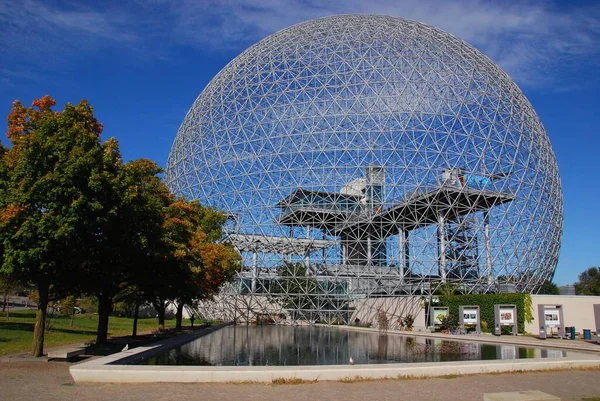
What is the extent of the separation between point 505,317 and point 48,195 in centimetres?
2357

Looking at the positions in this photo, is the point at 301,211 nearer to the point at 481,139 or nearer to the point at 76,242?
the point at 481,139

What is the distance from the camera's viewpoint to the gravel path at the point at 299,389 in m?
8.30

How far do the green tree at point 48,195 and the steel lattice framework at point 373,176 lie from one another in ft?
72.8

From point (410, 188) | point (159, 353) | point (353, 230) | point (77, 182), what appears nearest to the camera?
point (77, 182)

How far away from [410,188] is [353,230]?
16.7 feet

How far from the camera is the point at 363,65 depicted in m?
36.3

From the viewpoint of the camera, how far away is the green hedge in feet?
90.2

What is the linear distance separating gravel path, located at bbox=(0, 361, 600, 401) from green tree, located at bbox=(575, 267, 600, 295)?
56.0m

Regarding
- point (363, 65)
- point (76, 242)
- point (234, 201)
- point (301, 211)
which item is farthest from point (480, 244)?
point (76, 242)

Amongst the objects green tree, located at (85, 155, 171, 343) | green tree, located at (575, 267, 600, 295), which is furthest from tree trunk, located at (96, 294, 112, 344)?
green tree, located at (575, 267, 600, 295)

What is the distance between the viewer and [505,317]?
2684cm

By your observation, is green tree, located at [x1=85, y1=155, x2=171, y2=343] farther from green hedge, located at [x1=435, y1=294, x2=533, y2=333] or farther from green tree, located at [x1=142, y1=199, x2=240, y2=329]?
green hedge, located at [x1=435, y1=294, x2=533, y2=333]

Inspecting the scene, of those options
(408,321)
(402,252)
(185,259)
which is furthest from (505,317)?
(185,259)

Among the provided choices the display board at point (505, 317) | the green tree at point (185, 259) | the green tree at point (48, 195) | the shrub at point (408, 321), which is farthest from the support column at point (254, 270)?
the green tree at point (48, 195)
